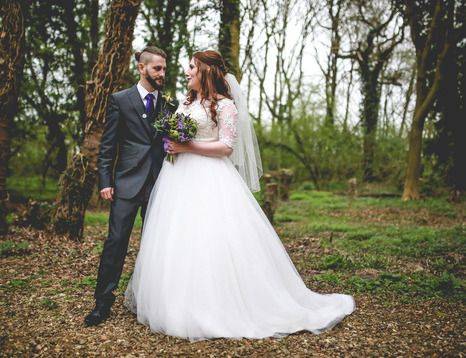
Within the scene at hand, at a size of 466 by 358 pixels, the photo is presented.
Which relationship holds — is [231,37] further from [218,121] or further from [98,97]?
[218,121]

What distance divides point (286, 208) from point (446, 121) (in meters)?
6.65

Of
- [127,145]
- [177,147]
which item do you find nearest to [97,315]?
[127,145]

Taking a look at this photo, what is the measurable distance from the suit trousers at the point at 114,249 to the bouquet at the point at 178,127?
0.65 m

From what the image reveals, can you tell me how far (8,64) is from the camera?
7188 millimetres

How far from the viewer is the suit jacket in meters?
4.11

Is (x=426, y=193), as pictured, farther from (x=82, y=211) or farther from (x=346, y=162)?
(x=82, y=211)

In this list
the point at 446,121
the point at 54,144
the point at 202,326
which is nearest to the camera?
the point at 202,326

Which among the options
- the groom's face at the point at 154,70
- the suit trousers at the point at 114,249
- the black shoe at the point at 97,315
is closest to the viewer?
the black shoe at the point at 97,315

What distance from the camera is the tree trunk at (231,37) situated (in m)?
8.40

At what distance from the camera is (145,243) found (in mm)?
4098

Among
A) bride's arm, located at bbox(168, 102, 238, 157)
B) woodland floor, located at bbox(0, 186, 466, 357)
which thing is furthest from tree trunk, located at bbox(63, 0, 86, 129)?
bride's arm, located at bbox(168, 102, 238, 157)

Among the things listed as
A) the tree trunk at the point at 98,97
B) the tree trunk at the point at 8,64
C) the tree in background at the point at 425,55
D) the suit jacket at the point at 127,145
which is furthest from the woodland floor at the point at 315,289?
the tree in background at the point at 425,55

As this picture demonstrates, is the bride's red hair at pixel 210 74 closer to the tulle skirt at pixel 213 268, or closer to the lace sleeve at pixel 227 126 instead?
the lace sleeve at pixel 227 126

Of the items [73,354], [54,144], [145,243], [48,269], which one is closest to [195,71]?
[145,243]
